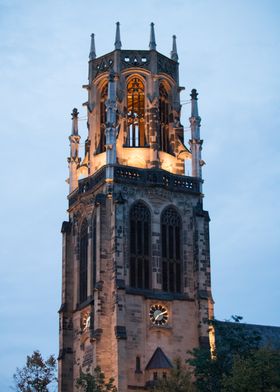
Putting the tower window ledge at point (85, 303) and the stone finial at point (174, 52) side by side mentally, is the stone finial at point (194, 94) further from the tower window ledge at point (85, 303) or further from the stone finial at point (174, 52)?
the tower window ledge at point (85, 303)

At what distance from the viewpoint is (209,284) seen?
97.2 m

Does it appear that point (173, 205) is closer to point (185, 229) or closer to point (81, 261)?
point (185, 229)

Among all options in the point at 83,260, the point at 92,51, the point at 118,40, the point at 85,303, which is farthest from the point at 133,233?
the point at 92,51

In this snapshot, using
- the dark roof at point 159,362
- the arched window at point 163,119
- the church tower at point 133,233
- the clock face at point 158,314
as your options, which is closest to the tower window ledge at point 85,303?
the church tower at point 133,233

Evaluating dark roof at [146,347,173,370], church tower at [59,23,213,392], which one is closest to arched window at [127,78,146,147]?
church tower at [59,23,213,392]

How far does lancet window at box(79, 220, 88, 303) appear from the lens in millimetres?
98300

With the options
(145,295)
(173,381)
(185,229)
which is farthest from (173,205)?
(173,381)

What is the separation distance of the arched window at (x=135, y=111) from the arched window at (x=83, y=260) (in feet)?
31.0

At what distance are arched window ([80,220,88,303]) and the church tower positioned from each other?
0.31 ft

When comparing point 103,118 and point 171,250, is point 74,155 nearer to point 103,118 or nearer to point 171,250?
point 103,118

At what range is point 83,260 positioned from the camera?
9956cm

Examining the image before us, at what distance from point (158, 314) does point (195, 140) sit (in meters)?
18.3

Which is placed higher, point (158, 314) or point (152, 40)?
point (152, 40)

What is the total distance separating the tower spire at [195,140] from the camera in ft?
334
